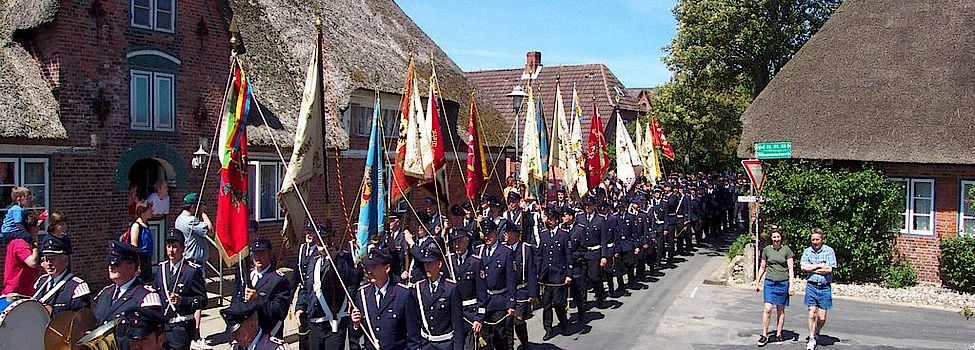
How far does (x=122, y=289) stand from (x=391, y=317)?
2232 millimetres

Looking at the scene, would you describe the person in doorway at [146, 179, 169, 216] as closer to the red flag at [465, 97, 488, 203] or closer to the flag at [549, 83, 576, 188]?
the red flag at [465, 97, 488, 203]

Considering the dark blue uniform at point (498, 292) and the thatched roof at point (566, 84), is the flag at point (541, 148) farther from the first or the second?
the thatched roof at point (566, 84)

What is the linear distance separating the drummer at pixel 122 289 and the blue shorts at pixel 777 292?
823 centimetres

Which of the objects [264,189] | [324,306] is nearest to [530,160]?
[264,189]

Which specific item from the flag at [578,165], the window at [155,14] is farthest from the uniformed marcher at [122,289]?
the flag at [578,165]

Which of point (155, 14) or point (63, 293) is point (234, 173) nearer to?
point (63, 293)

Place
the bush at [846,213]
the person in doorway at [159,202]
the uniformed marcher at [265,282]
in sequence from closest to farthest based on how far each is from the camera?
the uniformed marcher at [265,282], the person in doorway at [159,202], the bush at [846,213]

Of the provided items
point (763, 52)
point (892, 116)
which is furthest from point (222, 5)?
point (763, 52)

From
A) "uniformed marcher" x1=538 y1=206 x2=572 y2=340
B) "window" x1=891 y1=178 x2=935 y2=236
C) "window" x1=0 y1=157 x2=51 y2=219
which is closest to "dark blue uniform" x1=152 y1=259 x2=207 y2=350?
"uniformed marcher" x1=538 y1=206 x2=572 y2=340

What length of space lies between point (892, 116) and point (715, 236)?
983 cm

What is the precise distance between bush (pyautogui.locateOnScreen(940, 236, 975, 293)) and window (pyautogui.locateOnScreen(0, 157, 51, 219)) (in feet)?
54.2

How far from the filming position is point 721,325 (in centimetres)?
→ 1398

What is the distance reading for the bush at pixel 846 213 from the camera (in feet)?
57.7

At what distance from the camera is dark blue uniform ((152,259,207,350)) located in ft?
27.2
